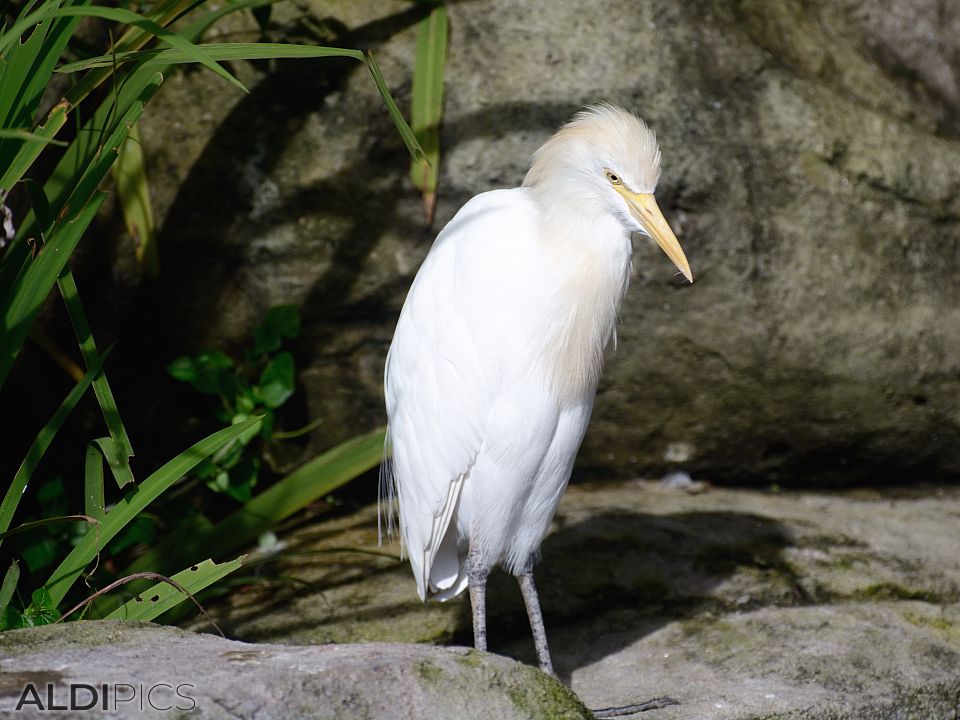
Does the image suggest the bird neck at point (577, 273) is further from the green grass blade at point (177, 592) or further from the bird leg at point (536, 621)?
the green grass blade at point (177, 592)

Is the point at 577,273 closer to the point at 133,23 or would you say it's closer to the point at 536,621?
the point at 536,621

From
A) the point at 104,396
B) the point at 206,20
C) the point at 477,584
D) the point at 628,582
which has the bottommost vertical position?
the point at 628,582

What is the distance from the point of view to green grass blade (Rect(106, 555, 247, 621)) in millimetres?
2120

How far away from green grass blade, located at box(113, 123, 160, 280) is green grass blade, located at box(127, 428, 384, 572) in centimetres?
91

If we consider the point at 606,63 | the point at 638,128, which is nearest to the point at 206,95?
the point at 606,63

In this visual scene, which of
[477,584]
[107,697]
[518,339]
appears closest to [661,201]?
[518,339]

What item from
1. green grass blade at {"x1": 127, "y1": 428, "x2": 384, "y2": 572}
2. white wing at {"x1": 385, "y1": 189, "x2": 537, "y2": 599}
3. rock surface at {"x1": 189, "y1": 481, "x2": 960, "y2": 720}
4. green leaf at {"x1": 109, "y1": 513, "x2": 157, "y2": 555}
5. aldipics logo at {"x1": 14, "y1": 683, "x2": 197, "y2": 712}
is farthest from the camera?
green grass blade at {"x1": 127, "y1": 428, "x2": 384, "y2": 572}

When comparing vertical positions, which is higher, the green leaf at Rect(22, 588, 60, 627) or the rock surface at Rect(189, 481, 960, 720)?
the green leaf at Rect(22, 588, 60, 627)

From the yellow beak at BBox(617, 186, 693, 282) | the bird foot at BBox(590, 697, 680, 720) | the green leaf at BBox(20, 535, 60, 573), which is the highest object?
the yellow beak at BBox(617, 186, 693, 282)

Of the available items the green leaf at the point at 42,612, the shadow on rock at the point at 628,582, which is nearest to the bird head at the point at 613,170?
the shadow on rock at the point at 628,582

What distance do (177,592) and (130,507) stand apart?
0.21 meters

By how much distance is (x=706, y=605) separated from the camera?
2.93 m

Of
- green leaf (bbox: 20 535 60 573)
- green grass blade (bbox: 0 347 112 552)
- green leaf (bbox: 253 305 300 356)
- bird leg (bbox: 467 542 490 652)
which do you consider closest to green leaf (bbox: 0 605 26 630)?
green grass blade (bbox: 0 347 112 552)

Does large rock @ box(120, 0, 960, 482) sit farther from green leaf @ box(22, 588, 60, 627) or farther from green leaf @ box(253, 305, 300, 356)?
green leaf @ box(22, 588, 60, 627)
